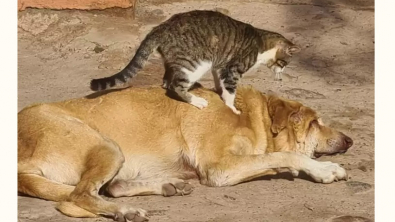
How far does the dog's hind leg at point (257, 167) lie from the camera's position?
258 inches

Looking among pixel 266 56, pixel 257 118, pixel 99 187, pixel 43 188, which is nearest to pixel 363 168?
pixel 257 118

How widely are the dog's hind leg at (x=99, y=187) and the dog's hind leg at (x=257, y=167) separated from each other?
696 mm

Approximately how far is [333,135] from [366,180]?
0.42 metres

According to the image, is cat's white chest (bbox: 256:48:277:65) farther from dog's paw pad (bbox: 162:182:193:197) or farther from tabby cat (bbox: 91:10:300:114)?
dog's paw pad (bbox: 162:182:193:197)

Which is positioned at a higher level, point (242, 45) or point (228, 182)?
point (242, 45)

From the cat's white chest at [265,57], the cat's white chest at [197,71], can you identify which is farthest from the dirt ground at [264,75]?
the cat's white chest at [197,71]

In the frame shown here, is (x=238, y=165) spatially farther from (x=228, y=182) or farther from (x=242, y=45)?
(x=242, y=45)

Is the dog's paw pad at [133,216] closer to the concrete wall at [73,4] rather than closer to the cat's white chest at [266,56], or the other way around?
the cat's white chest at [266,56]

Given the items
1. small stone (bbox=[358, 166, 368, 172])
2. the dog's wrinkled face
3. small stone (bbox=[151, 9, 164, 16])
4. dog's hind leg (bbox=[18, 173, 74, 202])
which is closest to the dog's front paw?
the dog's wrinkled face

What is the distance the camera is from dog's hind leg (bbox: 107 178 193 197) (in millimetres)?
6516

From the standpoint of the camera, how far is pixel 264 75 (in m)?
8.74

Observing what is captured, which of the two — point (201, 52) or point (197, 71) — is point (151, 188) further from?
point (201, 52)

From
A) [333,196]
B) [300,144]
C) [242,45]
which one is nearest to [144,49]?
[242,45]

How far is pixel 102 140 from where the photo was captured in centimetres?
644
